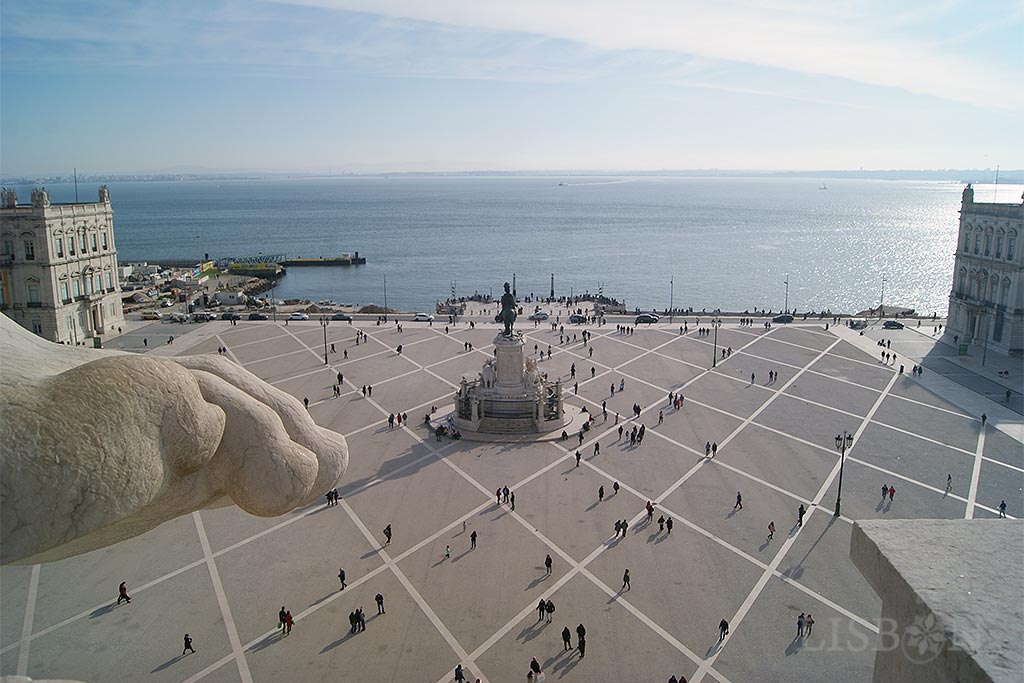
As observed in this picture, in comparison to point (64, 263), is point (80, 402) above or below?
above

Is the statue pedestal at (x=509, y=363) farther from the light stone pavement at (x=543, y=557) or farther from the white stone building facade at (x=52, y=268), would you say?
the white stone building facade at (x=52, y=268)

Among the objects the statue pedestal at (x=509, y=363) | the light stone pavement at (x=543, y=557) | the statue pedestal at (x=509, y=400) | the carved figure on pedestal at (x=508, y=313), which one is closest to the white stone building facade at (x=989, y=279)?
the light stone pavement at (x=543, y=557)

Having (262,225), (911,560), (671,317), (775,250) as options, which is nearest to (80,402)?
(911,560)

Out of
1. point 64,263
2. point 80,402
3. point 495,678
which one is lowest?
point 495,678

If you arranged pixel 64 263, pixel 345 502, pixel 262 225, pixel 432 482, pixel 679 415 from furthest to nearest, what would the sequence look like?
pixel 262 225 < pixel 64 263 < pixel 679 415 < pixel 432 482 < pixel 345 502

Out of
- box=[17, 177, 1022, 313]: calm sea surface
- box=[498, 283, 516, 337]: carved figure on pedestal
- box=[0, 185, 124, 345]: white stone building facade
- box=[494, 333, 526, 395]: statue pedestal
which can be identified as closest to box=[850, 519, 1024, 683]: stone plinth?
box=[494, 333, 526, 395]: statue pedestal

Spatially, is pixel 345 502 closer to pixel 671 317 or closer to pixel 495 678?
pixel 495 678

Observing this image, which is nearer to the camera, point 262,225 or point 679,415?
point 679,415
